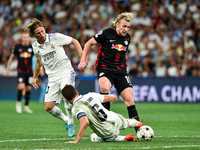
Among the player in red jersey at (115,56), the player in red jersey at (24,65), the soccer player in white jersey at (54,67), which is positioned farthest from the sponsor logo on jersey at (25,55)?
the player in red jersey at (115,56)

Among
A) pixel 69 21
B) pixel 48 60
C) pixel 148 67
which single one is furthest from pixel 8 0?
pixel 48 60

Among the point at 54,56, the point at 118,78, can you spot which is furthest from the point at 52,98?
the point at 118,78

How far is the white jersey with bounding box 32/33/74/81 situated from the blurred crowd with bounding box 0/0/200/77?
10.2m

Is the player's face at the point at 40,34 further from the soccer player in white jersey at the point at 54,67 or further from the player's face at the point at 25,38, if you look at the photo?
the player's face at the point at 25,38

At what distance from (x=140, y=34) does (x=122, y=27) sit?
1232 centimetres

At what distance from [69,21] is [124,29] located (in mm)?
14665

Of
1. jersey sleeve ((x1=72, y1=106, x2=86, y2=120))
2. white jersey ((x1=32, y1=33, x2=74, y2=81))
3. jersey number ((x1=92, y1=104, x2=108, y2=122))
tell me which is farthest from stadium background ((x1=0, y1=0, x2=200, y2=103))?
jersey sleeve ((x1=72, y1=106, x2=86, y2=120))

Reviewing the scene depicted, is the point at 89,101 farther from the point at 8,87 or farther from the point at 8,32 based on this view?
the point at 8,32

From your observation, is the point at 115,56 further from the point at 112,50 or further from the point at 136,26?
the point at 136,26

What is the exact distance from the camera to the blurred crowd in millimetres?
17781

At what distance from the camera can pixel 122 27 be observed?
272 inches

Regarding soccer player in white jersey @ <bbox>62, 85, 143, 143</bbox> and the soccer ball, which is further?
the soccer ball

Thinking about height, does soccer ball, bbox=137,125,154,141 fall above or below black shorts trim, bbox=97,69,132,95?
below

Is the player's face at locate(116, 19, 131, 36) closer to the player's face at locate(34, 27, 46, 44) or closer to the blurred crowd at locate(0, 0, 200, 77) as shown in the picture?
the player's face at locate(34, 27, 46, 44)
